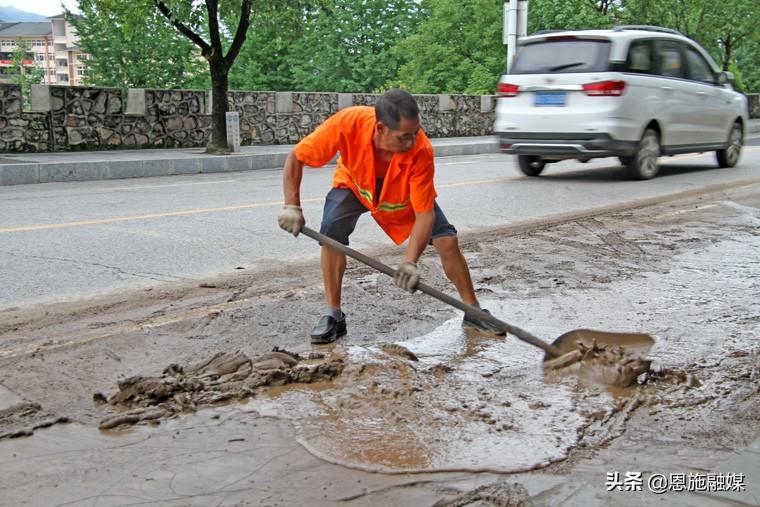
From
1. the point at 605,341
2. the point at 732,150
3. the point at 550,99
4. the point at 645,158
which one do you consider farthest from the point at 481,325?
the point at 732,150

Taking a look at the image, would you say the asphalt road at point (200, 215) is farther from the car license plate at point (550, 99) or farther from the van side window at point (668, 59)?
the van side window at point (668, 59)

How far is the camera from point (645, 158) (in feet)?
34.4

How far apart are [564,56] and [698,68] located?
2454mm

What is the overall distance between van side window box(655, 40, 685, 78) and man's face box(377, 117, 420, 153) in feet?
26.5

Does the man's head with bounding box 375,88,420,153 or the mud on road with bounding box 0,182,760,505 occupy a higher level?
the man's head with bounding box 375,88,420,153

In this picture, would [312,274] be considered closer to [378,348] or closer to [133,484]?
[378,348]

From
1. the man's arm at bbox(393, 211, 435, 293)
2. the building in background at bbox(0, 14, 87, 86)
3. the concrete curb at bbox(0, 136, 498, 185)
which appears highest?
the building in background at bbox(0, 14, 87, 86)

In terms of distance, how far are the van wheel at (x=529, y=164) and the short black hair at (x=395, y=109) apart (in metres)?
7.82

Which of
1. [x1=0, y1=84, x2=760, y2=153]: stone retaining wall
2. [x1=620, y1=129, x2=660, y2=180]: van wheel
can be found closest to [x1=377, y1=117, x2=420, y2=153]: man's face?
[x1=620, y1=129, x2=660, y2=180]: van wheel

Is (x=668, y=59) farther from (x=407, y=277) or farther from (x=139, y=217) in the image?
(x=407, y=277)

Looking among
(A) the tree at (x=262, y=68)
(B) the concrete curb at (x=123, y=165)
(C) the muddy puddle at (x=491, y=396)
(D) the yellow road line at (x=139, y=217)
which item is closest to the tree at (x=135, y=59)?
(A) the tree at (x=262, y=68)

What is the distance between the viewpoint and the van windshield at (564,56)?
32.5 feet

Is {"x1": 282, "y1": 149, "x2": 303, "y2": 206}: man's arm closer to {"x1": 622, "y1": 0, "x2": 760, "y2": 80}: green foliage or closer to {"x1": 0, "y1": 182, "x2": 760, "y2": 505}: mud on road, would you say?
{"x1": 0, "y1": 182, "x2": 760, "y2": 505}: mud on road

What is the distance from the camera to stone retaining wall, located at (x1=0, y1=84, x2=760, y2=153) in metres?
13.5
